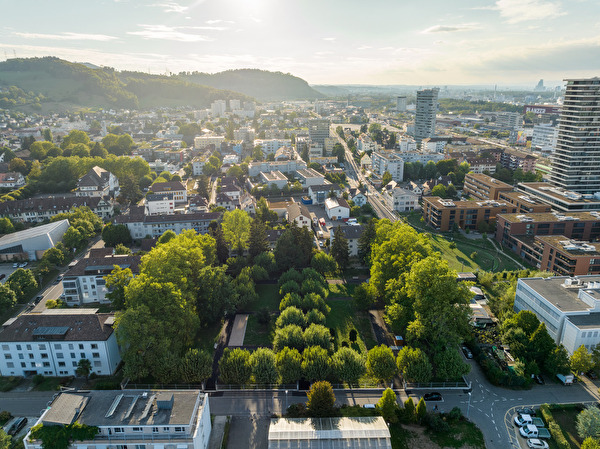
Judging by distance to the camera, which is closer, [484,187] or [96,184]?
[96,184]

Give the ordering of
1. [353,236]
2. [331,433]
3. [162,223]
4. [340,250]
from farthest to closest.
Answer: [162,223] → [353,236] → [340,250] → [331,433]

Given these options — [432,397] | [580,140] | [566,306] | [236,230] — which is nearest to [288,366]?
[432,397]

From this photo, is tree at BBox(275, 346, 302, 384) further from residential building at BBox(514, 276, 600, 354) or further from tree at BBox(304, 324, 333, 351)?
residential building at BBox(514, 276, 600, 354)

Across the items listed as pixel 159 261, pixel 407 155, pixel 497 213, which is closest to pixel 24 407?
pixel 159 261

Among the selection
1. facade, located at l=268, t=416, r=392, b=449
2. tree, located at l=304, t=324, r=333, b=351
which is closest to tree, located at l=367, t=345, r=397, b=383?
facade, located at l=268, t=416, r=392, b=449

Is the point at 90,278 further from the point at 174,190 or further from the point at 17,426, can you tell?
the point at 174,190

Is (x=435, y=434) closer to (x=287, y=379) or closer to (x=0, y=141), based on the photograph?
(x=287, y=379)

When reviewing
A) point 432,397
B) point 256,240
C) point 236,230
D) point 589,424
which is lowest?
point 432,397
